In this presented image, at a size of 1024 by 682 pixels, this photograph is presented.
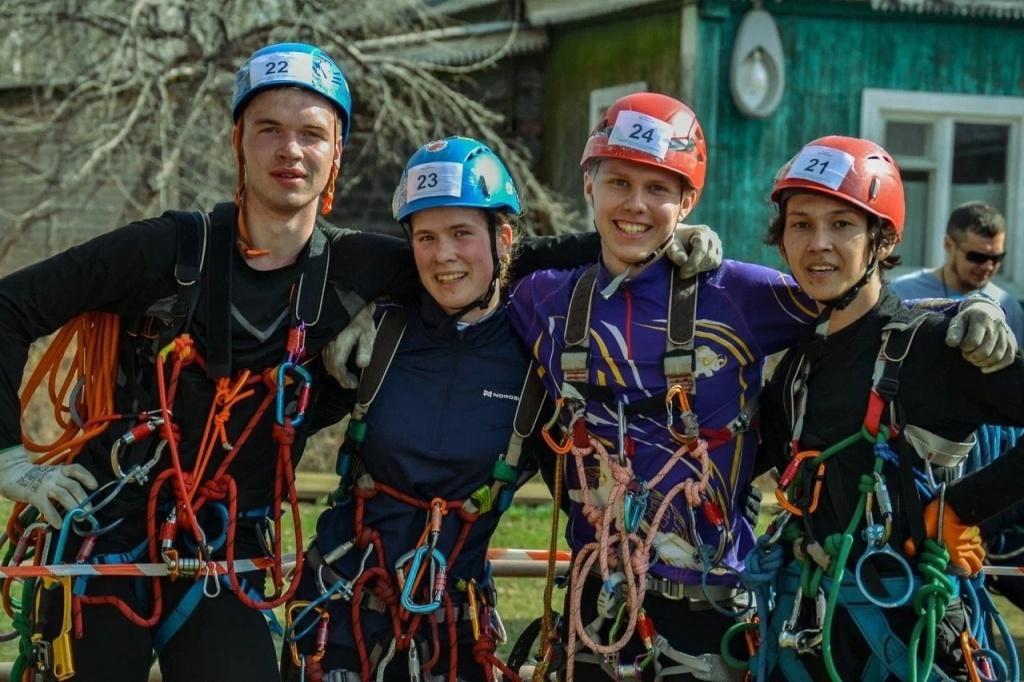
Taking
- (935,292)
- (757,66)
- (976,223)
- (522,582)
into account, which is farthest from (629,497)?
(757,66)

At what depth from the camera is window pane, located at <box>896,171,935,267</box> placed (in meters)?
14.0

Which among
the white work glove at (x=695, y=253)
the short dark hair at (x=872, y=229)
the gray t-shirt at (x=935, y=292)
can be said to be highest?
the short dark hair at (x=872, y=229)

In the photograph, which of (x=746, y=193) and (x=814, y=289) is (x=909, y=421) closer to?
(x=814, y=289)

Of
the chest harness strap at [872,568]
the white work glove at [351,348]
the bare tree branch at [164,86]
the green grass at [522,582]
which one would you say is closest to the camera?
the chest harness strap at [872,568]

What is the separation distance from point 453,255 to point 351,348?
18.0 inches

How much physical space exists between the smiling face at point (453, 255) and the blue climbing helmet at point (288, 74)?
520 mm

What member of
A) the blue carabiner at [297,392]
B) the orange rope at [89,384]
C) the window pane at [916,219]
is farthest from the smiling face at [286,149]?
the window pane at [916,219]

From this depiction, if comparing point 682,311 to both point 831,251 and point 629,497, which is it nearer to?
point 831,251

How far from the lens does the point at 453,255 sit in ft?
14.8

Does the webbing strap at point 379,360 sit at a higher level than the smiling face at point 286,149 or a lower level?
lower

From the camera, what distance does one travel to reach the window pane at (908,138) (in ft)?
45.7

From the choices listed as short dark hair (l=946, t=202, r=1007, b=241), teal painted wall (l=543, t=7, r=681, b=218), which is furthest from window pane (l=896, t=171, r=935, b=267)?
short dark hair (l=946, t=202, r=1007, b=241)

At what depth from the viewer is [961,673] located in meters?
4.09

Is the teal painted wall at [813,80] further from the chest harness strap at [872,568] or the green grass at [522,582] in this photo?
the chest harness strap at [872,568]
